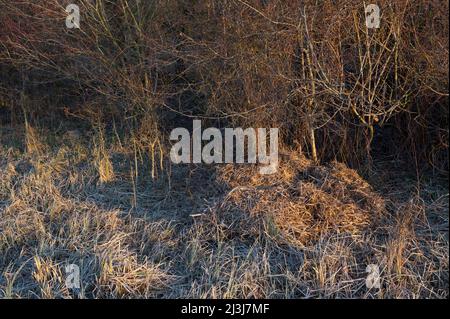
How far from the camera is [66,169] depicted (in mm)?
5438

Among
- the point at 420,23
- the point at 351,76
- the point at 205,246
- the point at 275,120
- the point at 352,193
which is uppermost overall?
the point at 420,23

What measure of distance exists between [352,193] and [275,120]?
46.8 inches

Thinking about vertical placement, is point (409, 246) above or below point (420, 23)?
below

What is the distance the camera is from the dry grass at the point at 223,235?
352 cm

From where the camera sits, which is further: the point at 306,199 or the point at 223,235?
the point at 306,199

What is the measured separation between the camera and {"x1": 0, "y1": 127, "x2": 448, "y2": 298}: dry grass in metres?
3.52

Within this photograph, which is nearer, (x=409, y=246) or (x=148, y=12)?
(x=409, y=246)

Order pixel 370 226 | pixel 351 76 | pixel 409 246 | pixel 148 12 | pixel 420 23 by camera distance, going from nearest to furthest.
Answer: pixel 409 246, pixel 370 226, pixel 420 23, pixel 351 76, pixel 148 12

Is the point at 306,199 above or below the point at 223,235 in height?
above

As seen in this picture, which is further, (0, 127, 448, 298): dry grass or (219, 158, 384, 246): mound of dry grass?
(219, 158, 384, 246): mound of dry grass

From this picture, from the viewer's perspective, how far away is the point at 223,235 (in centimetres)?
402

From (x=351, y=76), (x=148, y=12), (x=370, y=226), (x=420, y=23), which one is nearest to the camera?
(x=370, y=226)

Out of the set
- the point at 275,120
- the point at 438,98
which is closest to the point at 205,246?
the point at 275,120

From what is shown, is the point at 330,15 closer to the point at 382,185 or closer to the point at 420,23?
the point at 420,23
